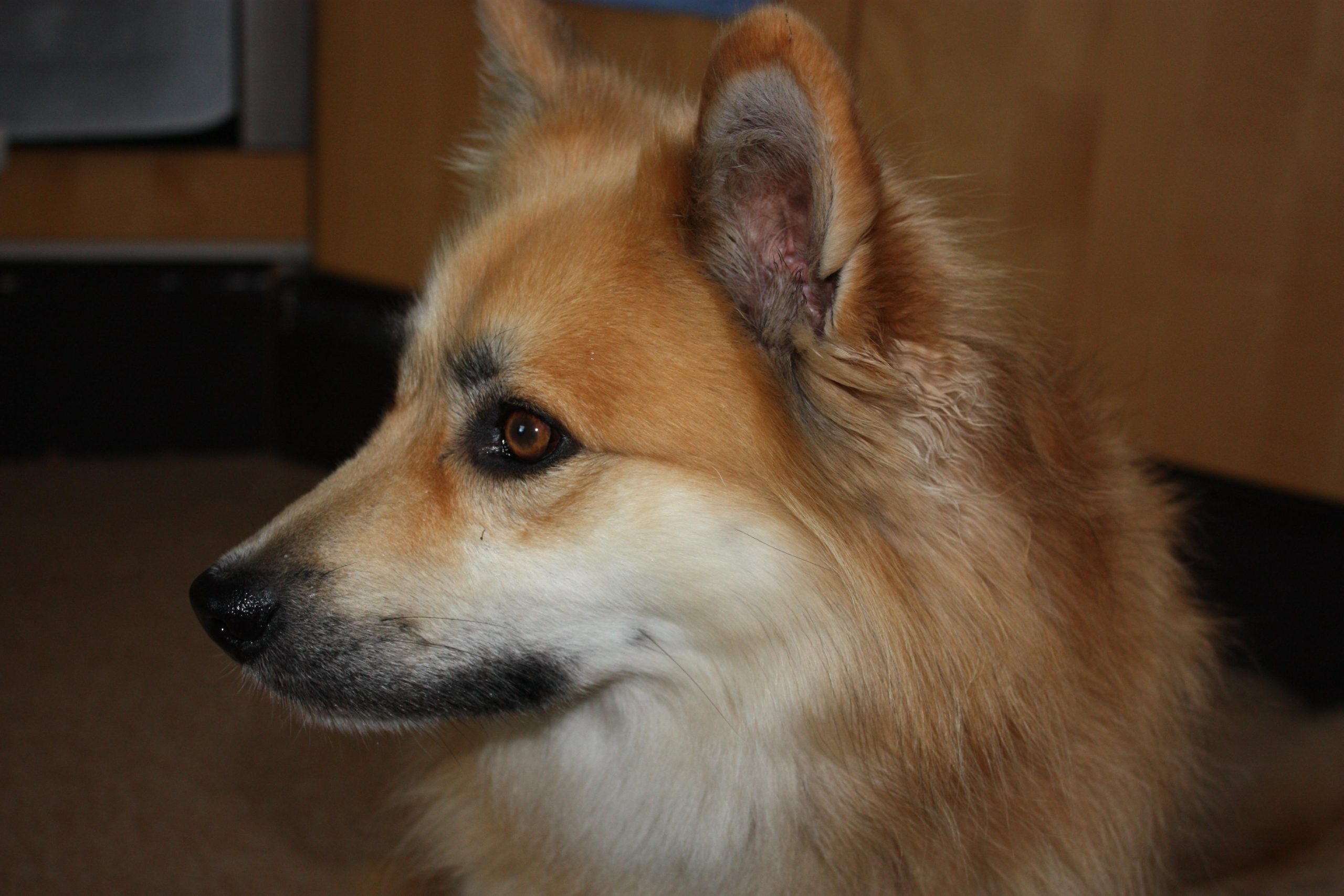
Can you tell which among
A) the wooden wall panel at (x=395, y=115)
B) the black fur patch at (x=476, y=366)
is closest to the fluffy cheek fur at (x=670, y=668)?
the black fur patch at (x=476, y=366)

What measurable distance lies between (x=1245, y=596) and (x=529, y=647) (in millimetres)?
1435

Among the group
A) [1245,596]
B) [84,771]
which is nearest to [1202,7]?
[1245,596]

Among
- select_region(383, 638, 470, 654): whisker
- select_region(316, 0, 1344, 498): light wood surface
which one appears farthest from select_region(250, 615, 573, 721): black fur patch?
select_region(316, 0, 1344, 498): light wood surface

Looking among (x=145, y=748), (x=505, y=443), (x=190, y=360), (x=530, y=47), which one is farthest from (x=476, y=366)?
(x=190, y=360)

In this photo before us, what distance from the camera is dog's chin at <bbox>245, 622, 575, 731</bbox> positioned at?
1062mm

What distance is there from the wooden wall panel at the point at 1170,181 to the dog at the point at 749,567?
2.36 ft

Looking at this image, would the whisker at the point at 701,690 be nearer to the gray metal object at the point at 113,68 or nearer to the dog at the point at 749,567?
the dog at the point at 749,567

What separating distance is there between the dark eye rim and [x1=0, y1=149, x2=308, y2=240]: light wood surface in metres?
2.07

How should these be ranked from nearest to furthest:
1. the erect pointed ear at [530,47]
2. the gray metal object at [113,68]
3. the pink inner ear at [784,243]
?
the pink inner ear at [784,243] → the erect pointed ear at [530,47] → the gray metal object at [113,68]

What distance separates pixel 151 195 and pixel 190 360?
0.41m

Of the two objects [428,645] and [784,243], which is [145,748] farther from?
[784,243]

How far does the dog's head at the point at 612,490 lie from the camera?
39.7 inches

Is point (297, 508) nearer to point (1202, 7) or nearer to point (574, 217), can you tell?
point (574, 217)

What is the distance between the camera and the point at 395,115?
8.82 feet
